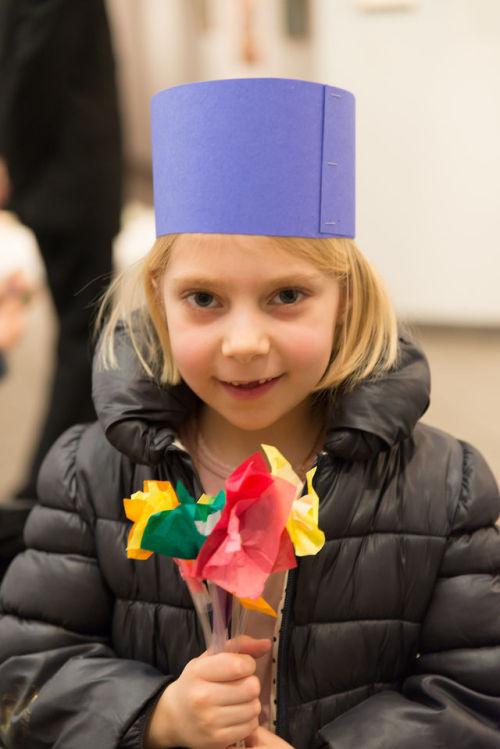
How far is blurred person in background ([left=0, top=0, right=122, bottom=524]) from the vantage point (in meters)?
1.54

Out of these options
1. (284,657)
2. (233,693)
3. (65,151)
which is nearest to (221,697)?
(233,693)

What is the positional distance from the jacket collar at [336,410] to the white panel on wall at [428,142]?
2.49m

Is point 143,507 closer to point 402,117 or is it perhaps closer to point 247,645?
point 247,645

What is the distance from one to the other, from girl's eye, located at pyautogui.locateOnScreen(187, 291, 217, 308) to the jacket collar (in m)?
0.16

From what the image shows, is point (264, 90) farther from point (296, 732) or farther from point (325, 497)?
point (296, 732)

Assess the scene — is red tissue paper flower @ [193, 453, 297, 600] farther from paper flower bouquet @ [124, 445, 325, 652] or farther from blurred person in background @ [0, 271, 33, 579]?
blurred person in background @ [0, 271, 33, 579]

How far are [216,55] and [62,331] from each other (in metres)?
1.89

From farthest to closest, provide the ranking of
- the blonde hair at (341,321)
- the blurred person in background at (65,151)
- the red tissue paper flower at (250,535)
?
the blurred person in background at (65,151) → the blonde hair at (341,321) → the red tissue paper flower at (250,535)

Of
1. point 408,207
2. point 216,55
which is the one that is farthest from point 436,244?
point 216,55

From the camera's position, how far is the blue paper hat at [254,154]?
79 centimetres

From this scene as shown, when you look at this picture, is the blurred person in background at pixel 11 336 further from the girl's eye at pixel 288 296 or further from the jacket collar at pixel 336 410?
the girl's eye at pixel 288 296

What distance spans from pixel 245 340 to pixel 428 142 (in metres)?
2.83

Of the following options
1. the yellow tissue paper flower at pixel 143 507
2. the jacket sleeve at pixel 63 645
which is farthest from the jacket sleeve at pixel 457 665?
the yellow tissue paper flower at pixel 143 507

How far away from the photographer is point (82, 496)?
95 centimetres
